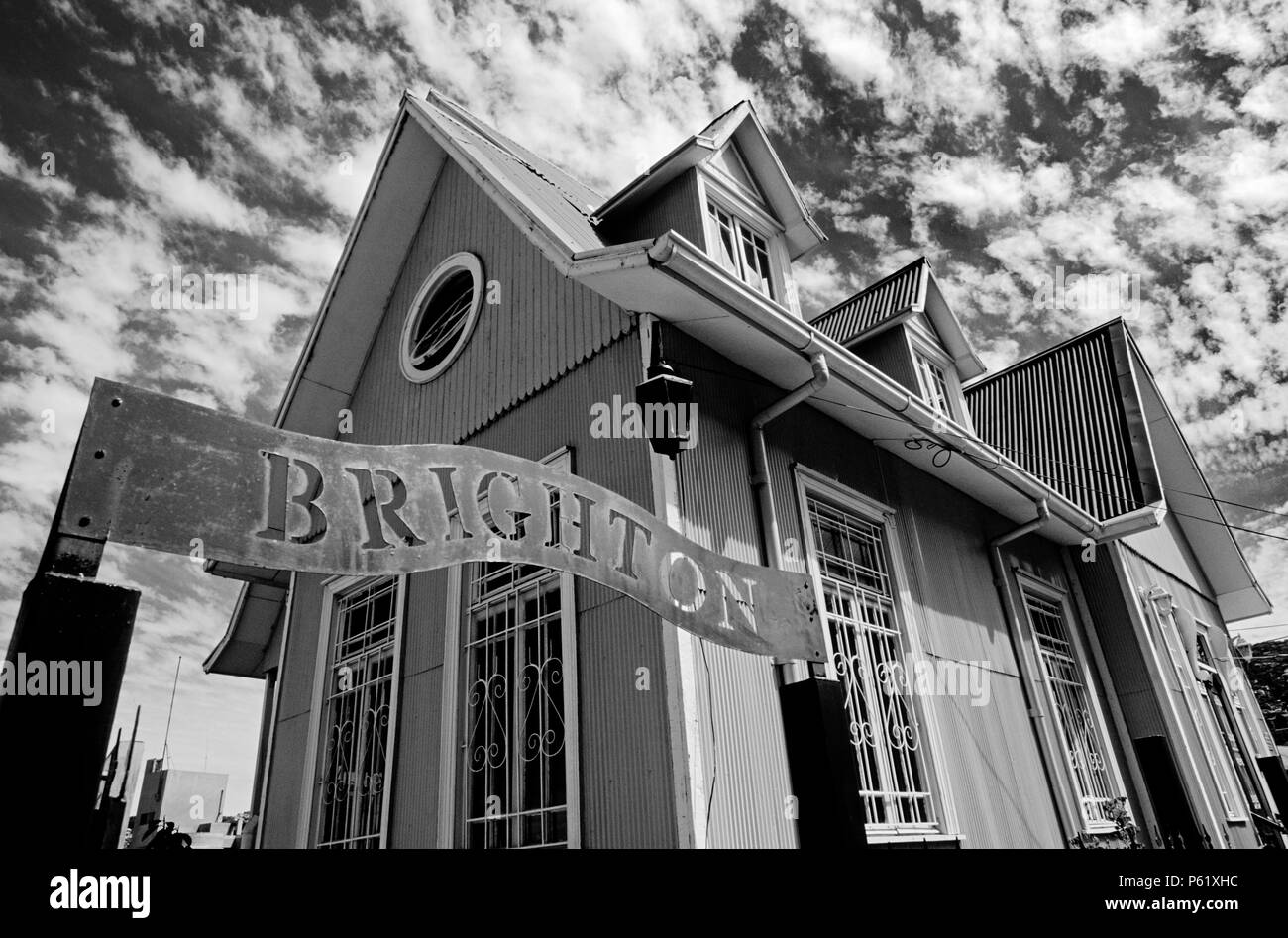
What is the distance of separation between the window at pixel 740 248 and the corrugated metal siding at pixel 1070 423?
18.1 ft

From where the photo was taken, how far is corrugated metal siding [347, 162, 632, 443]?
613 cm

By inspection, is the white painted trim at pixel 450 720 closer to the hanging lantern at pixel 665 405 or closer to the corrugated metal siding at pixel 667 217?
the hanging lantern at pixel 665 405

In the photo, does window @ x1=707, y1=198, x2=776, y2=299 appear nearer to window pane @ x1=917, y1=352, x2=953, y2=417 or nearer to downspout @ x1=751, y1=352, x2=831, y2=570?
downspout @ x1=751, y1=352, x2=831, y2=570

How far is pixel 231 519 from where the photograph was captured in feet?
6.35

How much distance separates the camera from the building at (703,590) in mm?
4738

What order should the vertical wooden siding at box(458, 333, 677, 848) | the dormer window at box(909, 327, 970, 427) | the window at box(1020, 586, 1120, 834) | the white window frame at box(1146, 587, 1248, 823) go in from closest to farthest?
the vertical wooden siding at box(458, 333, 677, 848)
the window at box(1020, 586, 1120, 834)
the white window frame at box(1146, 587, 1248, 823)
the dormer window at box(909, 327, 970, 427)

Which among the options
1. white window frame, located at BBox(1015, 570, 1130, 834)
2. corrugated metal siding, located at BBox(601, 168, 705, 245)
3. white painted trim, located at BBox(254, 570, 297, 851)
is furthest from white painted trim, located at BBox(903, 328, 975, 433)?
white painted trim, located at BBox(254, 570, 297, 851)

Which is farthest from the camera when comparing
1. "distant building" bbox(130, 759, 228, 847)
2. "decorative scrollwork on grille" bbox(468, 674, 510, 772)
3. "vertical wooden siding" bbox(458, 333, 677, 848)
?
"distant building" bbox(130, 759, 228, 847)

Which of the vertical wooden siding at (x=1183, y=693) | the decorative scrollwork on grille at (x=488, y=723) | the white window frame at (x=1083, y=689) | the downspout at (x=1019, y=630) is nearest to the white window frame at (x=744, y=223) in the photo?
the downspout at (x=1019, y=630)

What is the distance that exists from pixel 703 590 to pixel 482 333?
496cm

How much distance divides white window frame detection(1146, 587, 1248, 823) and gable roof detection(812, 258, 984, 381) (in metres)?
3.96
